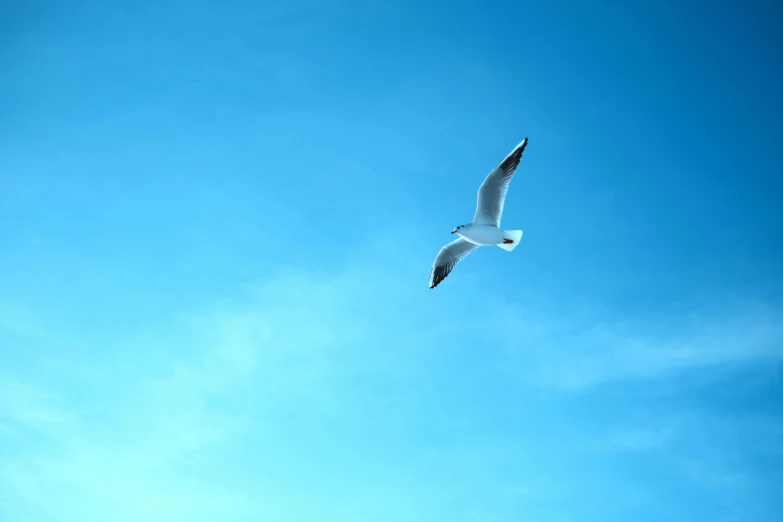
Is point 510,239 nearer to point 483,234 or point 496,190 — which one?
point 483,234

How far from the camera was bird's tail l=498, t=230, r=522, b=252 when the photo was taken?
1642 cm

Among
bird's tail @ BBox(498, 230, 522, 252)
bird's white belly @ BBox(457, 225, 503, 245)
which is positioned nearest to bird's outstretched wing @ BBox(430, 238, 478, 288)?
bird's white belly @ BBox(457, 225, 503, 245)

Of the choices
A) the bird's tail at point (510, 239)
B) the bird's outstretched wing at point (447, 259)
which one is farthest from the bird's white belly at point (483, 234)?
the bird's outstretched wing at point (447, 259)

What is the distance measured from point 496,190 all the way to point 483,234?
1348mm

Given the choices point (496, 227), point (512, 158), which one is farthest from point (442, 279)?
point (512, 158)

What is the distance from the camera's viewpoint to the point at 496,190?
1634 centimetres

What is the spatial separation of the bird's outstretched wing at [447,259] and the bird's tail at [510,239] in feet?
4.92

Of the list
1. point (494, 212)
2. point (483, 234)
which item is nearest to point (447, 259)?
point (483, 234)

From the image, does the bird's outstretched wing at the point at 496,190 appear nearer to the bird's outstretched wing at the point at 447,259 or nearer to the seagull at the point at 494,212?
the seagull at the point at 494,212

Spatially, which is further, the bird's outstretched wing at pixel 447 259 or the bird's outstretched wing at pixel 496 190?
the bird's outstretched wing at pixel 447 259

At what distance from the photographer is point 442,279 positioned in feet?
61.1

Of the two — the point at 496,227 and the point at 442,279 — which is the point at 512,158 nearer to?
the point at 496,227

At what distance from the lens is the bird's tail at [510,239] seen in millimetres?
16419

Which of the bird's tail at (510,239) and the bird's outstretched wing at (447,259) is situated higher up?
the bird's outstretched wing at (447,259)
